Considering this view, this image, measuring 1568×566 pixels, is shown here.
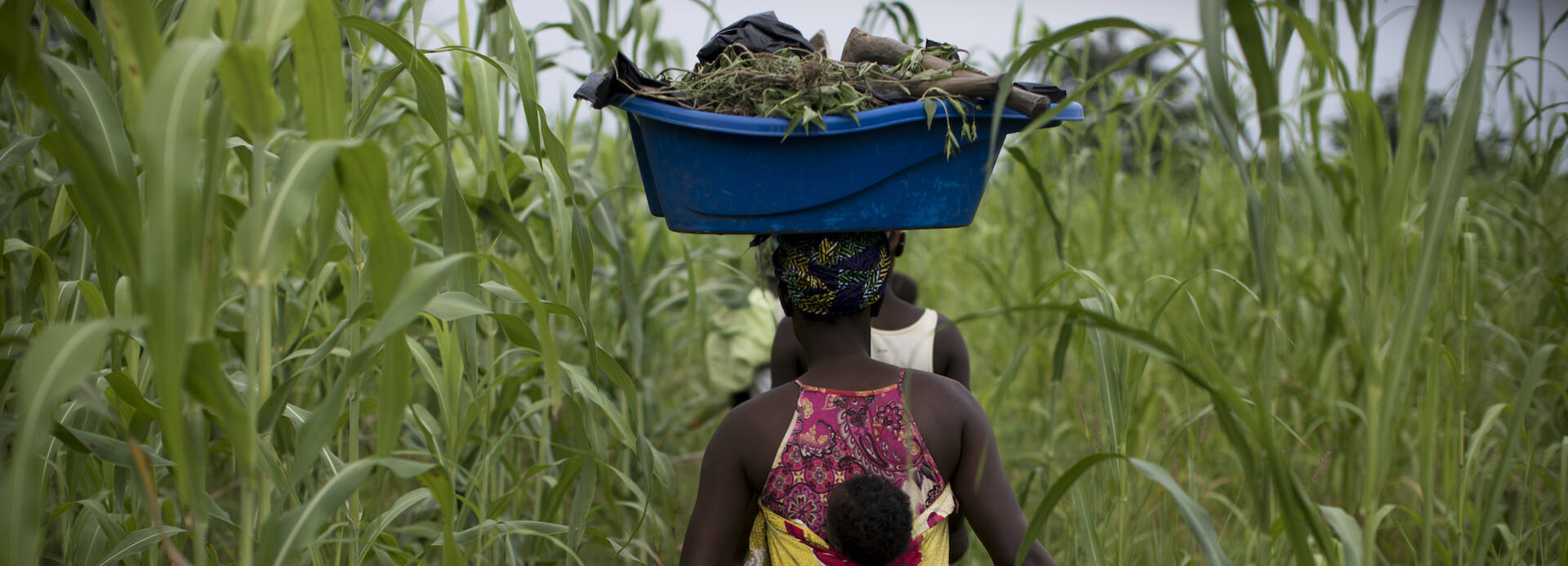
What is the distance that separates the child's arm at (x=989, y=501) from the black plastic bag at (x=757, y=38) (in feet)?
2.07

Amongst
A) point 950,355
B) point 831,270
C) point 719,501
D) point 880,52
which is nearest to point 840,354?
point 831,270

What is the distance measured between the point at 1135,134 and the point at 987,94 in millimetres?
2339

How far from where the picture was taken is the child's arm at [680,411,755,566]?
1401mm

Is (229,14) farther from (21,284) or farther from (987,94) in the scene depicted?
(21,284)

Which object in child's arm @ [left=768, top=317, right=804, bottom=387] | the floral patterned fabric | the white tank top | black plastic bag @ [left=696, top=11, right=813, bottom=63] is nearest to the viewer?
the floral patterned fabric

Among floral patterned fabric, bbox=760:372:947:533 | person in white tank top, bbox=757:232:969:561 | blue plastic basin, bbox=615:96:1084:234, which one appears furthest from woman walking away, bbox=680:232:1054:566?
person in white tank top, bbox=757:232:969:561

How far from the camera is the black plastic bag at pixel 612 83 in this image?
51.0 inches

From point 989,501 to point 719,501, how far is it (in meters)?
0.40

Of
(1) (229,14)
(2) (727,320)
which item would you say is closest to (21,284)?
(1) (229,14)

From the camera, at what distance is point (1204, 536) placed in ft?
3.54

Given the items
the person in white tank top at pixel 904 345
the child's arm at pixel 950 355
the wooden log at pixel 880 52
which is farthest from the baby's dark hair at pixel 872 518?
the child's arm at pixel 950 355

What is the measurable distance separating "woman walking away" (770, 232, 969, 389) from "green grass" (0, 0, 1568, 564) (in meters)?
0.30

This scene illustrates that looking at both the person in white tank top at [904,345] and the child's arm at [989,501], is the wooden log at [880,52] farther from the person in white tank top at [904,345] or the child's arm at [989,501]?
the person in white tank top at [904,345]

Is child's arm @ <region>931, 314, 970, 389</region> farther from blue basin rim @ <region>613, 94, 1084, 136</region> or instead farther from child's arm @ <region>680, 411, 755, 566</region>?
blue basin rim @ <region>613, 94, 1084, 136</region>
